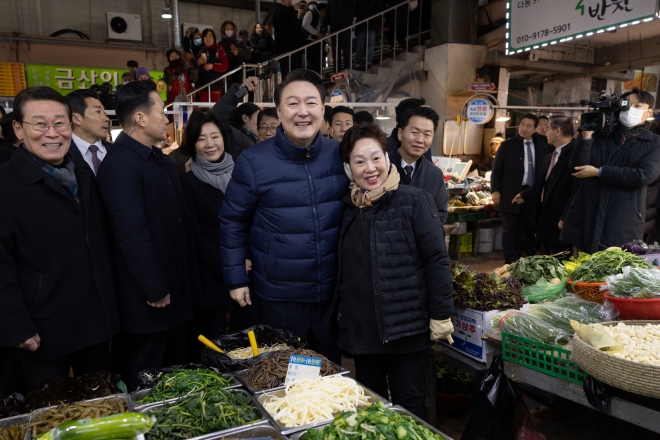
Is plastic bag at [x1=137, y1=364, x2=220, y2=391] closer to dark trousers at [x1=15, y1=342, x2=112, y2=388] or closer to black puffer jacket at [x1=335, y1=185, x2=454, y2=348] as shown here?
dark trousers at [x1=15, y1=342, x2=112, y2=388]

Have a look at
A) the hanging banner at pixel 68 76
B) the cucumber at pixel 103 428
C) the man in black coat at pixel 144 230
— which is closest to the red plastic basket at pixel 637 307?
the cucumber at pixel 103 428

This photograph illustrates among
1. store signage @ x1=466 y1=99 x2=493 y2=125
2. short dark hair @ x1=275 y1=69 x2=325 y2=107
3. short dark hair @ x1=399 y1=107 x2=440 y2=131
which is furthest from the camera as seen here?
store signage @ x1=466 y1=99 x2=493 y2=125

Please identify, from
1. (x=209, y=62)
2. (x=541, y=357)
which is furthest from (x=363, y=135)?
(x=209, y=62)

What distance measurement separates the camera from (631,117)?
13.3ft

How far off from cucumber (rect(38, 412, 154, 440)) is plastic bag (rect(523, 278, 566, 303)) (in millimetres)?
2422

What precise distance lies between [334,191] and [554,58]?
931cm

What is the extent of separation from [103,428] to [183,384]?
0.56m

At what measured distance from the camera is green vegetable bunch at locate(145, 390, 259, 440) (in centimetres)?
180

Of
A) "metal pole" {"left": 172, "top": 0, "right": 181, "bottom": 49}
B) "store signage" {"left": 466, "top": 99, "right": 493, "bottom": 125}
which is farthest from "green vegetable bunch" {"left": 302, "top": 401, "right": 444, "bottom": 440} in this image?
"metal pole" {"left": 172, "top": 0, "right": 181, "bottom": 49}

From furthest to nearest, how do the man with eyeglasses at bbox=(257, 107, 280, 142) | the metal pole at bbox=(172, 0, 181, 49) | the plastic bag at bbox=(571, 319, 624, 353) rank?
the metal pole at bbox=(172, 0, 181, 49) < the man with eyeglasses at bbox=(257, 107, 280, 142) < the plastic bag at bbox=(571, 319, 624, 353)

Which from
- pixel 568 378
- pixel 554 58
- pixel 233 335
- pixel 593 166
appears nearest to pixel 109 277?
pixel 233 335

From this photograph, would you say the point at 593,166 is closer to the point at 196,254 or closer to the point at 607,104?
the point at 607,104

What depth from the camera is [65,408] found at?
2.01 meters

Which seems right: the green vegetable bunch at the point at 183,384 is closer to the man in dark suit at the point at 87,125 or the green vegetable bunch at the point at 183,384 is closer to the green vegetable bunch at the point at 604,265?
the man in dark suit at the point at 87,125
